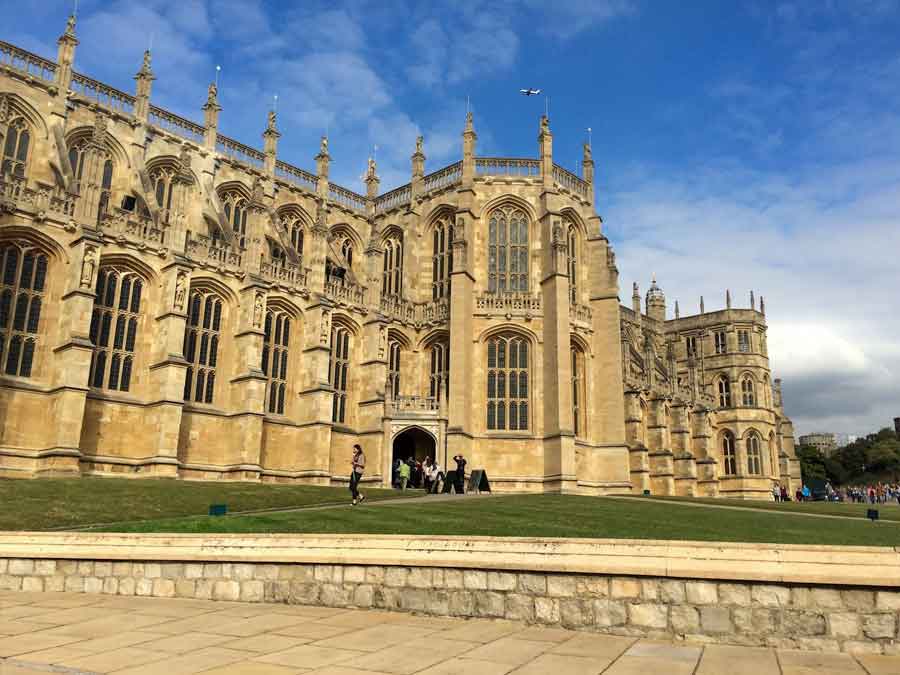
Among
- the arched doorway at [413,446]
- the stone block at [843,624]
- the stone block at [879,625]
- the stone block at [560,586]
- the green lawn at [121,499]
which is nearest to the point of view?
the stone block at [879,625]

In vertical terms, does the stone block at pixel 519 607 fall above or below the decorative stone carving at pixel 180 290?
below

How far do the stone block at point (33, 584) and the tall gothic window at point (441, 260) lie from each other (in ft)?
94.8

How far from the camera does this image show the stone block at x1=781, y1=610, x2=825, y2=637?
677cm

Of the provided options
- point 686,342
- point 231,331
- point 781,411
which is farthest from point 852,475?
point 231,331

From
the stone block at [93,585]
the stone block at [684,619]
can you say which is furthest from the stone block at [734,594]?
the stone block at [93,585]

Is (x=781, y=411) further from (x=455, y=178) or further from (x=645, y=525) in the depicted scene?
(x=645, y=525)

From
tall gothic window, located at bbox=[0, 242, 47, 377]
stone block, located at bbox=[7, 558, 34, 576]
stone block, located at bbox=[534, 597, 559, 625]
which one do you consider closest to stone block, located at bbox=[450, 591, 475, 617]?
stone block, located at bbox=[534, 597, 559, 625]

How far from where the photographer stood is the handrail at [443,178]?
3906 centimetres

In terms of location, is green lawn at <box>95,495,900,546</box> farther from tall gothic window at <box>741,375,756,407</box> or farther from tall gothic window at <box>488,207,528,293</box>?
tall gothic window at <box>741,375,756,407</box>

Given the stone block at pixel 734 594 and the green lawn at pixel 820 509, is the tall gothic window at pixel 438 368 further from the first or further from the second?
the stone block at pixel 734 594

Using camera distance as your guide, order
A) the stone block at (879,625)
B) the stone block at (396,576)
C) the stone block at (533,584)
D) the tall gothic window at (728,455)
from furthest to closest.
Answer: the tall gothic window at (728,455), the stone block at (396,576), the stone block at (533,584), the stone block at (879,625)

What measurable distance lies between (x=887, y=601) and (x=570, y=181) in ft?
116

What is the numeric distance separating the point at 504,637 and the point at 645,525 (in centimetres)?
990

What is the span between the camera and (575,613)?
768 cm
